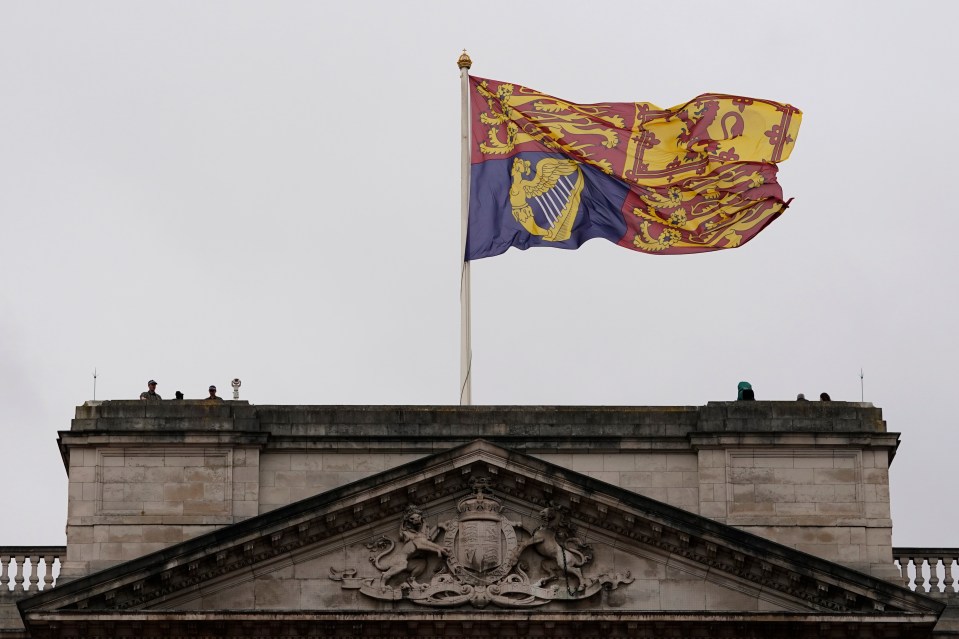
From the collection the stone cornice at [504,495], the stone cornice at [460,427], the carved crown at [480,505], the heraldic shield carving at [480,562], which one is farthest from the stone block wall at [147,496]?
the carved crown at [480,505]

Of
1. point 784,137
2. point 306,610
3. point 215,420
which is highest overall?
point 784,137

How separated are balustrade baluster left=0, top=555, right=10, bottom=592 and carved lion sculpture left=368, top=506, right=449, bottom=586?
8.07 meters

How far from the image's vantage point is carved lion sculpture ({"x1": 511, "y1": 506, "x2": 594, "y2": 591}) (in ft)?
208

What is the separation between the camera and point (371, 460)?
66875 mm

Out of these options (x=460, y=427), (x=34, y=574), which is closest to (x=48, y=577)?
(x=34, y=574)

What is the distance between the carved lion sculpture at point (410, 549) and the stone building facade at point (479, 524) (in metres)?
0.04

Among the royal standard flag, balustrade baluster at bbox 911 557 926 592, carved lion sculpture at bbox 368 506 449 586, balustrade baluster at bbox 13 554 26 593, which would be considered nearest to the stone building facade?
carved lion sculpture at bbox 368 506 449 586

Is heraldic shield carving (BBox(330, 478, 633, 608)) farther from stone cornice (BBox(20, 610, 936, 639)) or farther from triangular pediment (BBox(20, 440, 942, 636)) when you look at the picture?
stone cornice (BBox(20, 610, 936, 639))

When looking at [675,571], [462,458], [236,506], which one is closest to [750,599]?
[675,571]

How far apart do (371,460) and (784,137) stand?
11523mm

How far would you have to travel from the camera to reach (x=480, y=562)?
208 ft

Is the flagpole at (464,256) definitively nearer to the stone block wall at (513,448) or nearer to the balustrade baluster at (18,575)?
the stone block wall at (513,448)

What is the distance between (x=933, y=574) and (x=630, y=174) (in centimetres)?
1096

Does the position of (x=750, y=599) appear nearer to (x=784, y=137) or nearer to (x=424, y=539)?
(x=424, y=539)
